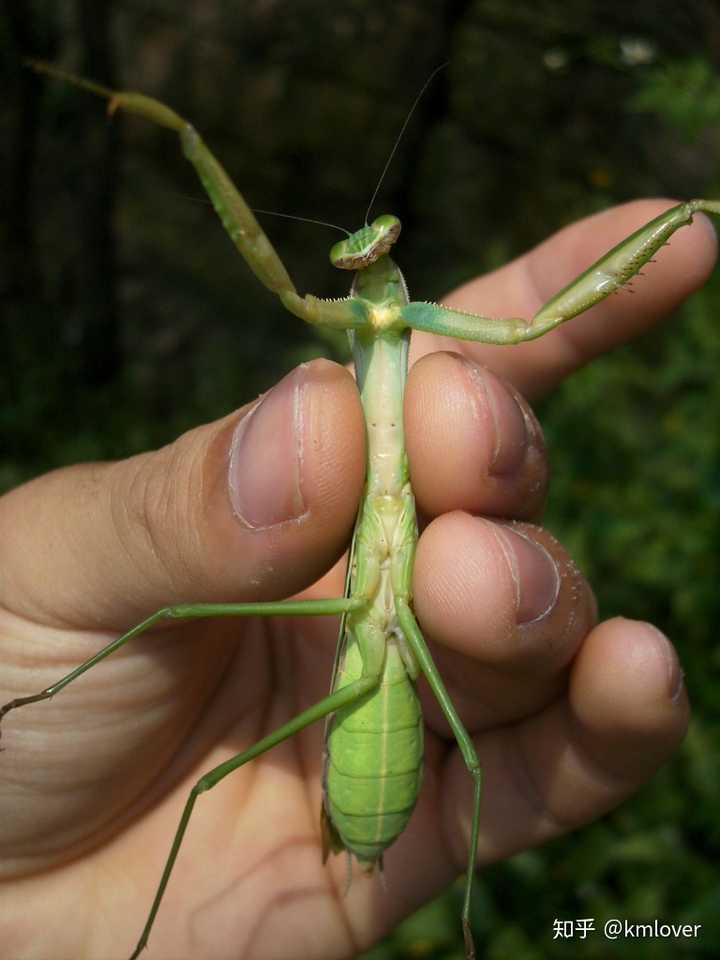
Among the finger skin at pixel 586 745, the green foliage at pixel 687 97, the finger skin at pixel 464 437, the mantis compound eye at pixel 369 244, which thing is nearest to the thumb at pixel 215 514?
the finger skin at pixel 464 437

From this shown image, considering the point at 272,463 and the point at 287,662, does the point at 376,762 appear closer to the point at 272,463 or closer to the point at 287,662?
the point at 272,463

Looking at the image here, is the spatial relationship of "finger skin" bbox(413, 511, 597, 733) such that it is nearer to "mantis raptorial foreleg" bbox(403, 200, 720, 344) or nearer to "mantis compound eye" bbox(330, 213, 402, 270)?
"mantis raptorial foreleg" bbox(403, 200, 720, 344)

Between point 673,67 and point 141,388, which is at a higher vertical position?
point 673,67

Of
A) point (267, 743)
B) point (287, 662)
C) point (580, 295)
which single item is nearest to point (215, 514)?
point (267, 743)

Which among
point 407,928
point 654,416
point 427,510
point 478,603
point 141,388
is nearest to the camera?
point 478,603

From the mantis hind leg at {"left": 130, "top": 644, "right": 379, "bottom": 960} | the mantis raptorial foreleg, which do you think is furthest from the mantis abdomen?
the mantis raptorial foreleg

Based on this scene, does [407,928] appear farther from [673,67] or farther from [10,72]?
[10,72]

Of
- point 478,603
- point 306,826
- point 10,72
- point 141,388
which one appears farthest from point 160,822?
point 10,72
